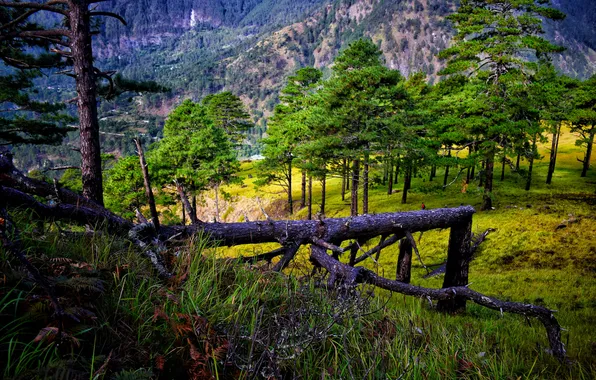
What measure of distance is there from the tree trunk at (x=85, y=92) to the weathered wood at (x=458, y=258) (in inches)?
342

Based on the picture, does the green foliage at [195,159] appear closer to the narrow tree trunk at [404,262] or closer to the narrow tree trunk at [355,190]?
the narrow tree trunk at [355,190]

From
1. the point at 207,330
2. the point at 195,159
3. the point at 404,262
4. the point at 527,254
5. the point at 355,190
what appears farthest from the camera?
the point at 195,159

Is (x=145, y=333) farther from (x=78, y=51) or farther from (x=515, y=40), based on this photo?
(x=515, y=40)

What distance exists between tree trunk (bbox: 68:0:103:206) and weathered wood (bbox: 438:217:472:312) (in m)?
8.70

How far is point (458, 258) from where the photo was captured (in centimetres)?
586

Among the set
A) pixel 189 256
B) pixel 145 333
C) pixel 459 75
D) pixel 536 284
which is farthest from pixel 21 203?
pixel 459 75

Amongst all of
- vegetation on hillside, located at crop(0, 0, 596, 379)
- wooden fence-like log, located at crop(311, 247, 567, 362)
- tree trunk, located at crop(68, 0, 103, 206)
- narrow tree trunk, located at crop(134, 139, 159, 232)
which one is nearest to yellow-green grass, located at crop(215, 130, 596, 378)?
vegetation on hillside, located at crop(0, 0, 596, 379)

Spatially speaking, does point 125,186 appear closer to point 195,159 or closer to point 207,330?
point 195,159

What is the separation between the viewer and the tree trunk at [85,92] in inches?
324

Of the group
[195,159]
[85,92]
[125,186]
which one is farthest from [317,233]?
[195,159]

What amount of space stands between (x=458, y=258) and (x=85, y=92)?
9460 mm

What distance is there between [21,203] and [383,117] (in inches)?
→ 804

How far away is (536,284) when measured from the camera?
12977 mm

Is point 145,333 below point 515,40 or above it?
below
